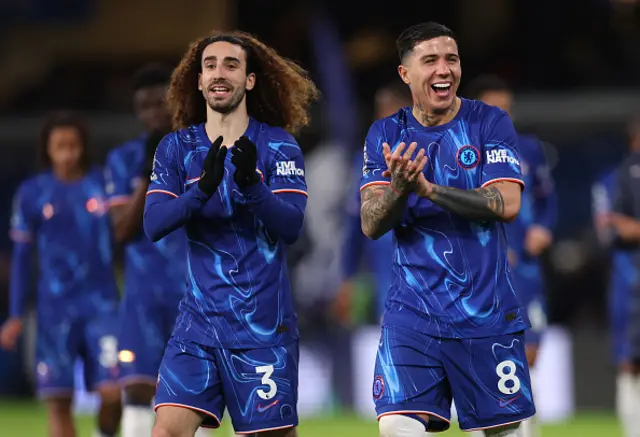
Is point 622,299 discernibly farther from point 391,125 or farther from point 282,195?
point 282,195

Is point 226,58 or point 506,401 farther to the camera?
point 226,58

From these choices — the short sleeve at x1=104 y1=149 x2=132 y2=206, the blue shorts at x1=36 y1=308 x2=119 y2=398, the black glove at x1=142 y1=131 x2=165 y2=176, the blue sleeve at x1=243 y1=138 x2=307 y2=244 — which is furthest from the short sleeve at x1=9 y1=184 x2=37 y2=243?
the blue sleeve at x1=243 y1=138 x2=307 y2=244

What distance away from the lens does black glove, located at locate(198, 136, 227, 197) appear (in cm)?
553

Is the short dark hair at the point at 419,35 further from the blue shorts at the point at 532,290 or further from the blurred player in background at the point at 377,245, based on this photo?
the blurred player in background at the point at 377,245

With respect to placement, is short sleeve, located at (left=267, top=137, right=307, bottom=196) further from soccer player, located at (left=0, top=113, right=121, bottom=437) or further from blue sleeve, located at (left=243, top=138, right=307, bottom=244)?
soccer player, located at (left=0, top=113, right=121, bottom=437)

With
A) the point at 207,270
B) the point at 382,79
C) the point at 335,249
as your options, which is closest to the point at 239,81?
the point at 207,270

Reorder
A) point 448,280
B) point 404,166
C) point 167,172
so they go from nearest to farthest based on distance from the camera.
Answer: point 404,166 < point 448,280 < point 167,172

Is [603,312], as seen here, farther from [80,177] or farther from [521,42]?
[80,177]

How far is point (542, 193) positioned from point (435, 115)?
4.03 m

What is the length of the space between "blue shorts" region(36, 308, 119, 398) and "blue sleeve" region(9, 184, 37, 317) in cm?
20

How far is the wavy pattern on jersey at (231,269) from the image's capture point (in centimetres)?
577

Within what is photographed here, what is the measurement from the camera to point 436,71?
565cm

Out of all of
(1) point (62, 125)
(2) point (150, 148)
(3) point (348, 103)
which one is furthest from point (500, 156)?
(3) point (348, 103)

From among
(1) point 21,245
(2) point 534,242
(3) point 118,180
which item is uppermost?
(3) point 118,180
